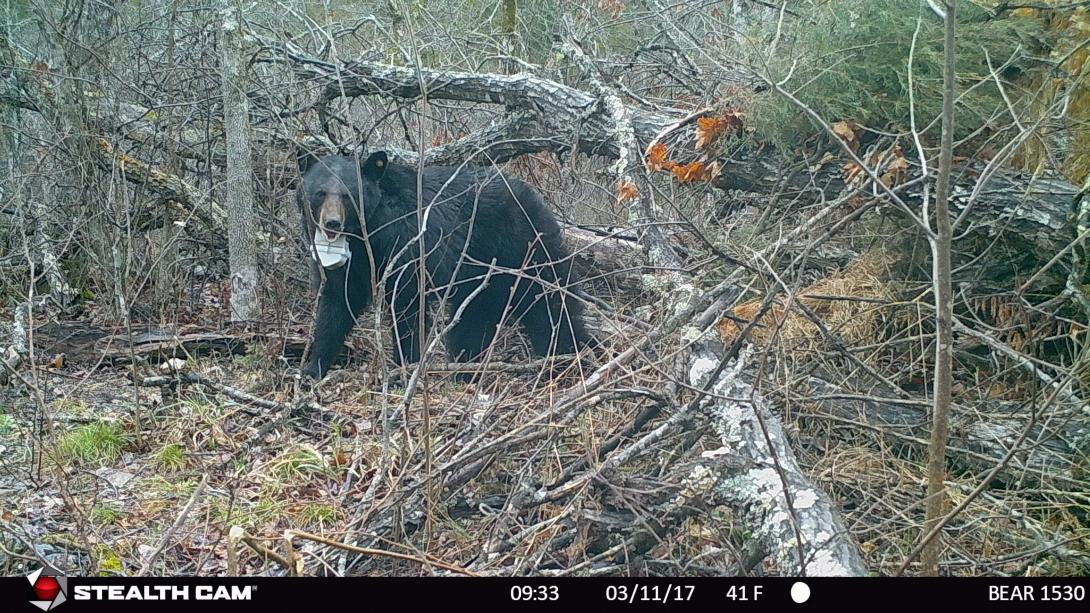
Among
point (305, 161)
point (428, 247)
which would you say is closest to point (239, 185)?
point (305, 161)

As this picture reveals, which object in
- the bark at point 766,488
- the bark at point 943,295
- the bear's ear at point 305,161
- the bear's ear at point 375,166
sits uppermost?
the bear's ear at point 305,161

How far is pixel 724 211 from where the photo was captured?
6.86 meters

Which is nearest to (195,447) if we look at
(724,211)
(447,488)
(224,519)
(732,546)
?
(224,519)

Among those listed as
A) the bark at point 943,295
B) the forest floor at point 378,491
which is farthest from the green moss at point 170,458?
the bark at point 943,295

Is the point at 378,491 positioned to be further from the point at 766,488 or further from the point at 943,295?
the point at 943,295

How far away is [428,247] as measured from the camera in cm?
662

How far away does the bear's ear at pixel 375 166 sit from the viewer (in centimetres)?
638

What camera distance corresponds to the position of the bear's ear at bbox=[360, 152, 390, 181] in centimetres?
638

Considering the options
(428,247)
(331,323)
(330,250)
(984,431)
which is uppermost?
(330,250)

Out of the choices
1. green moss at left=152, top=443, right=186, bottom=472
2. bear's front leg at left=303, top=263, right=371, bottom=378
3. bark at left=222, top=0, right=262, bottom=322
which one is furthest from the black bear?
green moss at left=152, top=443, right=186, bottom=472

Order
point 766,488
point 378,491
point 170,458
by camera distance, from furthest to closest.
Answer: point 170,458, point 378,491, point 766,488

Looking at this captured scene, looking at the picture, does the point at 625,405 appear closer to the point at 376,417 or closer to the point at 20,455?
the point at 376,417
